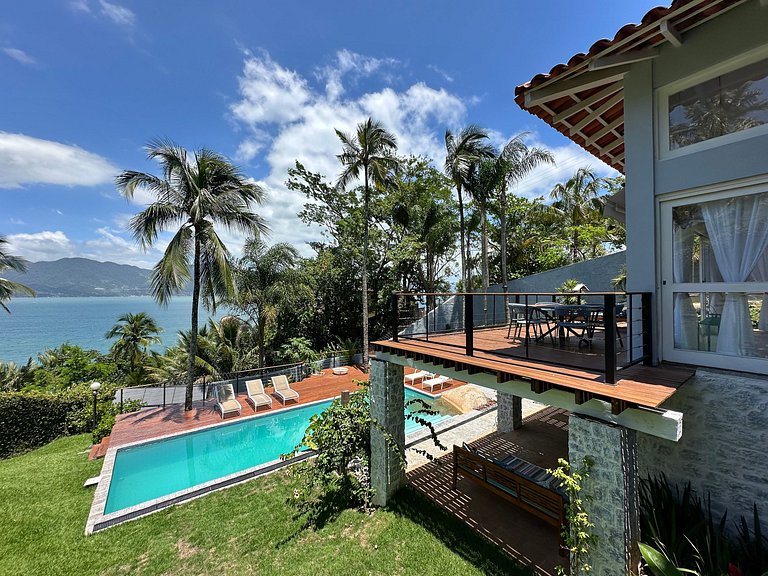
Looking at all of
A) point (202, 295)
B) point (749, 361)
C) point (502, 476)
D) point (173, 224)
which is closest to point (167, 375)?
point (202, 295)

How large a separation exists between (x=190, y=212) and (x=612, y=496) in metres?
14.7

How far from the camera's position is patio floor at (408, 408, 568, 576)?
4.96 m

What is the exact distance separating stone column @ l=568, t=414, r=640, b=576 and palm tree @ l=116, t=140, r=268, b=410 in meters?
13.3

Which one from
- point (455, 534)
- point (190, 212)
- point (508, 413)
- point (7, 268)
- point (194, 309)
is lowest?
point (455, 534)

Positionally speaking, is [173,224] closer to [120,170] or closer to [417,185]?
[120,170]

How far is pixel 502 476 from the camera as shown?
568cm

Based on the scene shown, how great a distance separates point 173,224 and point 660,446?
15.6 meters

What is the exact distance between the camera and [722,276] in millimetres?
3955

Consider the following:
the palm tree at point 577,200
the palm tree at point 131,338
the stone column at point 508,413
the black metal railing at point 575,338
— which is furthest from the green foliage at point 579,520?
Result: the palm tree at point 131,338

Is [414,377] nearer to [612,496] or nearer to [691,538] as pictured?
[691,538]

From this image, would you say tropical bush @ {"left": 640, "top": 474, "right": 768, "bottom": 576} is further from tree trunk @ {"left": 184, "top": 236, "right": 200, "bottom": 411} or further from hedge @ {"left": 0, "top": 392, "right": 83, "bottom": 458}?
hedge @ {"left": 0, "top": 392, "right": 83, "bottom": 458}

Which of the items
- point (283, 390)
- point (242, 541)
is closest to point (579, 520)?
point (242, 541)

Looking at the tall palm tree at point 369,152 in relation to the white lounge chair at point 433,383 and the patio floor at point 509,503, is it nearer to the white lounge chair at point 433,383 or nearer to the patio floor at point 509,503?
the white lounge chair at point 433,383

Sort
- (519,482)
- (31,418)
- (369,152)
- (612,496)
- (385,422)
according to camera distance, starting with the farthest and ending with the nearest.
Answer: (369,152)
(31,418)
(385,422)
(519,482)
(612,496)
